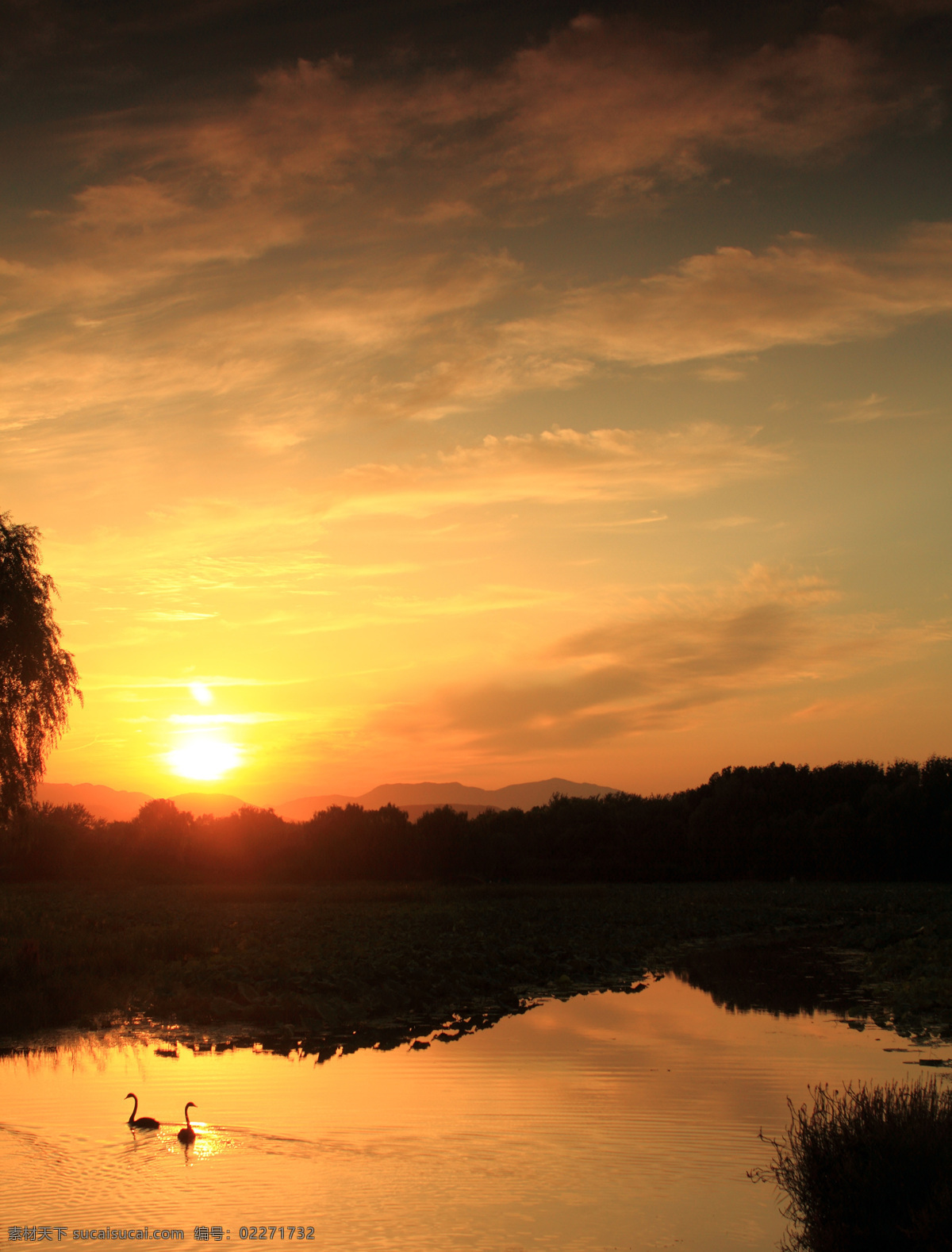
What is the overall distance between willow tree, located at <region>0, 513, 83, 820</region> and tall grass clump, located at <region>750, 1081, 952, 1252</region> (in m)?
19.0

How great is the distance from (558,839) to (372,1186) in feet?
251

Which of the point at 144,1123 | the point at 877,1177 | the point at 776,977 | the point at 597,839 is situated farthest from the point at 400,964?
the point at 597,839

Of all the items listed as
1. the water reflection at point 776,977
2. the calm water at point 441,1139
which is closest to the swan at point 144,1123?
the calm water at point 441,1139

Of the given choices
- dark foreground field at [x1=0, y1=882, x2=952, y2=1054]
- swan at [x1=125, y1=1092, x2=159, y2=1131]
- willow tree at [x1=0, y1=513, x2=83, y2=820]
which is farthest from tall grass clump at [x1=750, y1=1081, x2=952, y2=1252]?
willow tree at [x1=0, y1=513, x2=83, y2=820]

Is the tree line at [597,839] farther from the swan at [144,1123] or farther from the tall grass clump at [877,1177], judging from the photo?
the tall grass clump at [877,1177]

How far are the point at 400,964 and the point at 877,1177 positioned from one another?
15313mm

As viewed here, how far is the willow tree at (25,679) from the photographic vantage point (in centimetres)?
2181

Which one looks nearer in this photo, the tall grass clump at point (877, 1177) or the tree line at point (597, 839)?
the tall grass clump at point (877, 1177)

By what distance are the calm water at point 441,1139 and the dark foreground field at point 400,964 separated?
2.16 m

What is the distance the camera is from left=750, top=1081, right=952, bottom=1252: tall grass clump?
647cm

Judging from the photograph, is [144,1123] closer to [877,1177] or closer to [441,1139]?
[441,1139]

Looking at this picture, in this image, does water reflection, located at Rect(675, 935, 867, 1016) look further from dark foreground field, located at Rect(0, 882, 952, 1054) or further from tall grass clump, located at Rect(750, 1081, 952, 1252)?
tall grass clump, located at Rect(750, 1081, 952, 1252)

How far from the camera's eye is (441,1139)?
10.3 meters

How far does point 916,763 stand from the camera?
8900cm
